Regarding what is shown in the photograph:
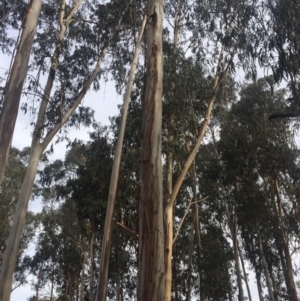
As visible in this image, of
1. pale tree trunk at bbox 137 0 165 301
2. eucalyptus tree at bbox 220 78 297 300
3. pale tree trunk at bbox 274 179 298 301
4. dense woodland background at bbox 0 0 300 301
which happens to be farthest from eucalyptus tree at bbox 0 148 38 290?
pale tree trunk at bbox 137 0 165 301

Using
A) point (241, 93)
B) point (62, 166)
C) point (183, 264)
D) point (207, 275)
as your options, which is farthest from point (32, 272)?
point (241, 93)

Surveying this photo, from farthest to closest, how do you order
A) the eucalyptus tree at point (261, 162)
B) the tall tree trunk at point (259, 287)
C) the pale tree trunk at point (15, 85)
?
1. the tall tree trunk at point (259, 287)
2. the eucalyptus tree at point (261, 162)
3. the pale tree trunk at point (15, 85)

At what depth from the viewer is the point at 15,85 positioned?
5012 mm

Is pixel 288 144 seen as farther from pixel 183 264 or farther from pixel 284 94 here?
pixel 183 264

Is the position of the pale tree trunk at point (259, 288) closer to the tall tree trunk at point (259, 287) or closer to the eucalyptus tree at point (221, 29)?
the tall tree trunk at point (259, 287)

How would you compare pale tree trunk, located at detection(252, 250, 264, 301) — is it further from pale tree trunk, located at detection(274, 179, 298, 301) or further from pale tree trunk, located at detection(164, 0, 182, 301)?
pale tree trunk, located at detection(164, 0, 182, 301)

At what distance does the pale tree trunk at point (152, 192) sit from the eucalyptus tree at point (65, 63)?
3.28 metres

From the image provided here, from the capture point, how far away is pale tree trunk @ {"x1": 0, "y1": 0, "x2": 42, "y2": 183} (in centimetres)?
456

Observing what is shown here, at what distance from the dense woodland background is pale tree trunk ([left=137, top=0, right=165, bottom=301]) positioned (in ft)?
4.92

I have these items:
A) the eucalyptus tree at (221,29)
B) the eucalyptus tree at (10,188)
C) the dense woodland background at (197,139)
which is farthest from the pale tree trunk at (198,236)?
the eucalyptus tree at (10,188)

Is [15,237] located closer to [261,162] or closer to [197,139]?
[197,139]

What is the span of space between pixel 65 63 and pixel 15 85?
15.5ft

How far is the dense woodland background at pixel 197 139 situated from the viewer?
8.81 m

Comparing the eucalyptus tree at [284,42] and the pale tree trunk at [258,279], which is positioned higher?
the eucalyptus tree at [284,42]
